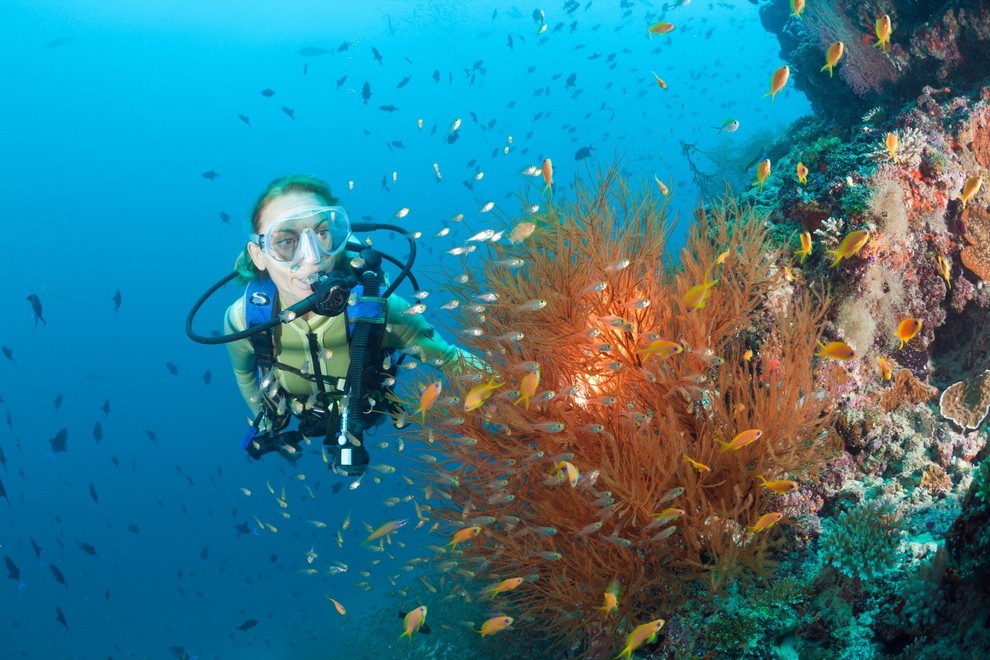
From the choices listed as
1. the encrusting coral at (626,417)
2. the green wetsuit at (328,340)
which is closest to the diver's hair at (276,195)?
the green wetsuit at (328,340)

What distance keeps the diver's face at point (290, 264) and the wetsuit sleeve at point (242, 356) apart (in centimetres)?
52

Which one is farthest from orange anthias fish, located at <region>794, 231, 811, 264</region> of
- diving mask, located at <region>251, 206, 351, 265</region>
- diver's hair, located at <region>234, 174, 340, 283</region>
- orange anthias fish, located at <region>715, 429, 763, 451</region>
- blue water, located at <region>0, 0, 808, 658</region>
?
blue water, located at <region>0, 0, 808, 658</region>

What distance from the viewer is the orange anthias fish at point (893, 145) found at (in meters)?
4.04

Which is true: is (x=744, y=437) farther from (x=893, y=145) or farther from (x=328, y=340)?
(x=328, y=340)

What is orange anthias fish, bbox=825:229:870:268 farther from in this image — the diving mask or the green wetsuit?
the diving mask

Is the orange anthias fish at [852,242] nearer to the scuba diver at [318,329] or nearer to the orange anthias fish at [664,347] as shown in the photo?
the orange anthias fish at [664,347]

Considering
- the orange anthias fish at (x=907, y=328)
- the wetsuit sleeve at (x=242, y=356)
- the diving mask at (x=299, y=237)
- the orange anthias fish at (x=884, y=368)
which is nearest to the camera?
the orange anthias fish at (x=907, y=328)

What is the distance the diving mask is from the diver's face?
23 millimetres

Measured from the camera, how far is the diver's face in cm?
471

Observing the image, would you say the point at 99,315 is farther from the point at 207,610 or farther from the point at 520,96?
the point at 520,96

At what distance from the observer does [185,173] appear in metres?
83.2

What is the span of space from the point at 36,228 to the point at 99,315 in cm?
2929

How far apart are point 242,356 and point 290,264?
54.3 inches

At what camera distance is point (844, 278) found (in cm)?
402
